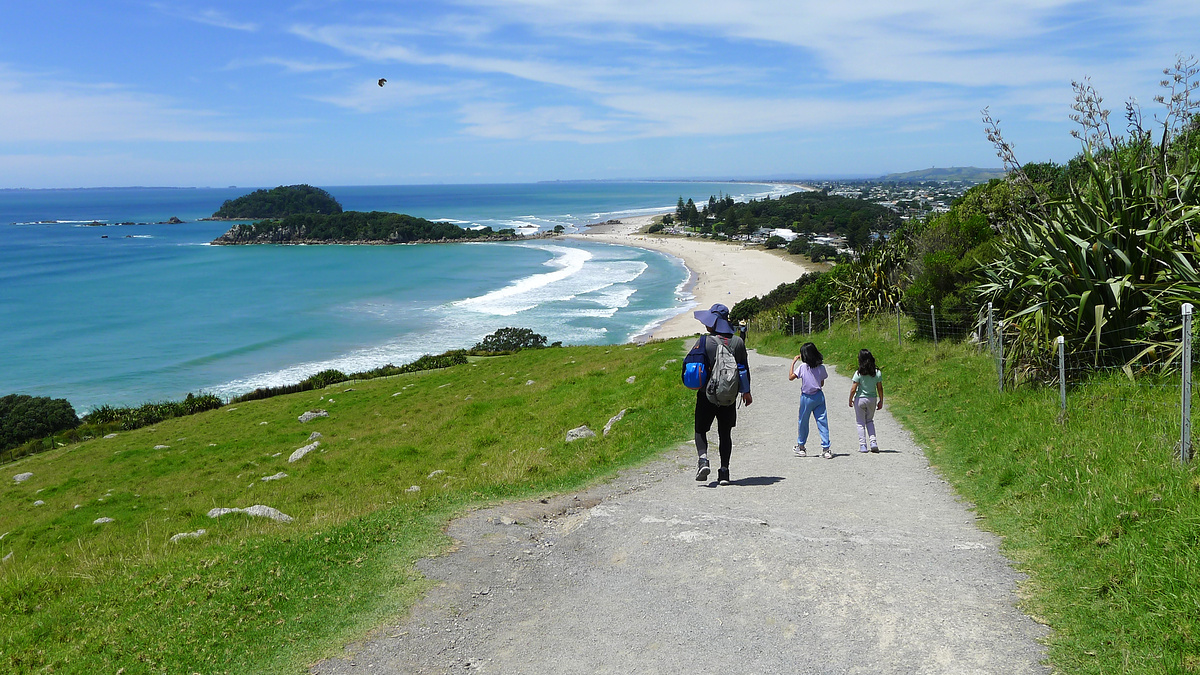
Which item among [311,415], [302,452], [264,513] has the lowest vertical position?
[311,415]

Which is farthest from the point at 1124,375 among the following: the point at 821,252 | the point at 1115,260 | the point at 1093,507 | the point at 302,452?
the point at 821,252

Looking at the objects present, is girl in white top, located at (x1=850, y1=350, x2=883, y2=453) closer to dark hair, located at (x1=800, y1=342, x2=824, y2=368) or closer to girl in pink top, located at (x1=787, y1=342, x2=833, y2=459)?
girl in pink top, located at (x1=787, y1=342, x2=833, y2=459)

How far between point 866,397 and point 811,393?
0.81 metres

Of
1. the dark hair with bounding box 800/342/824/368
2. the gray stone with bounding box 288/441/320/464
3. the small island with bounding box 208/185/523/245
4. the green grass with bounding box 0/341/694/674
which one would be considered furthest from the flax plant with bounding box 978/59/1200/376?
the small island with bounding box 208/185/523/245

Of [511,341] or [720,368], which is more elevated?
[720,368]

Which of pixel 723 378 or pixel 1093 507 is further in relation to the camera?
pixel 723 378

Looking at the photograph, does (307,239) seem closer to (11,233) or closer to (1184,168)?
(11,233)

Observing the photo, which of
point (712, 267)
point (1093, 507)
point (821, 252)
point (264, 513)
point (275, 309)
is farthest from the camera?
point (821, 252)

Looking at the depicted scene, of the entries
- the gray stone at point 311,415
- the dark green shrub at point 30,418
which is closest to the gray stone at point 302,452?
the gray stone at point 311,415

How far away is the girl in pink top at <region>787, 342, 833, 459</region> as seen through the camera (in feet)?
31.6

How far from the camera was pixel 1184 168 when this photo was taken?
394 inches

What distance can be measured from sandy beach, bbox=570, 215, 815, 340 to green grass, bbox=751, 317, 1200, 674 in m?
41.4

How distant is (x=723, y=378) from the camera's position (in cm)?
738

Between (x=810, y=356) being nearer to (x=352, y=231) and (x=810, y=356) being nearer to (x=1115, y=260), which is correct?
(x=1115, y=260)
